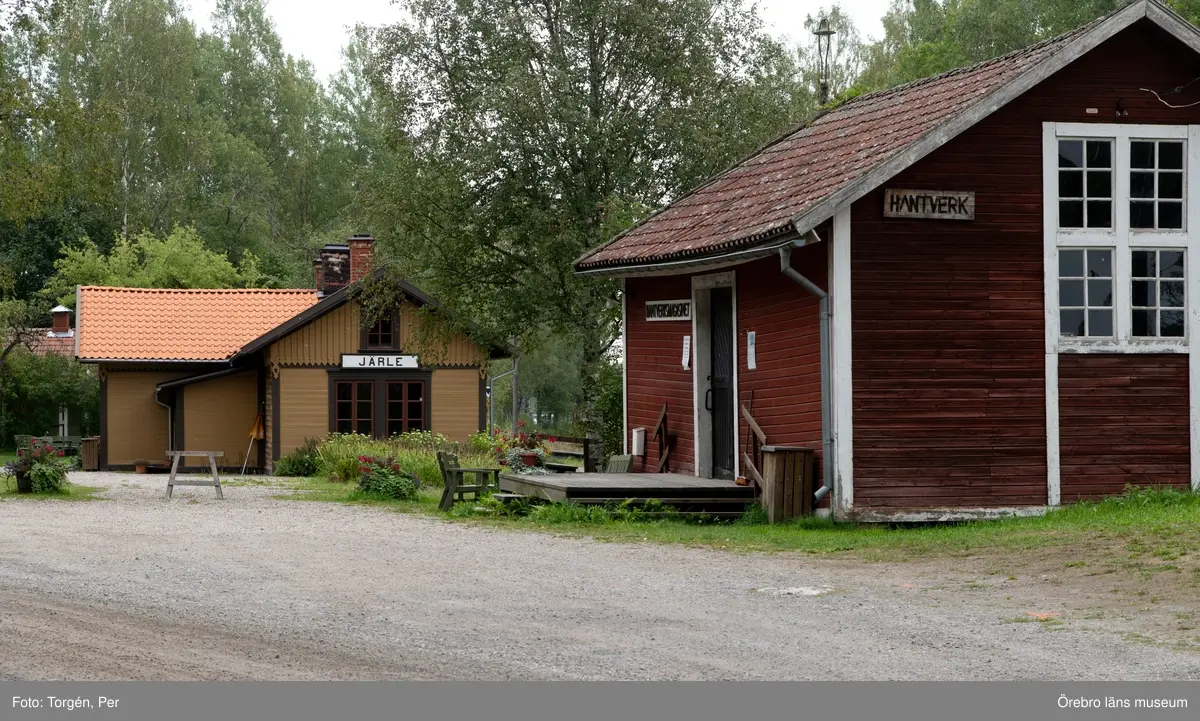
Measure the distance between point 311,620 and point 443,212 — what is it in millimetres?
20909

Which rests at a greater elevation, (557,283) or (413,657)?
(557,283)

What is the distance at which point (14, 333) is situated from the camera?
46.8 metres

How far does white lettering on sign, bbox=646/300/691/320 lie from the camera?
65.9 ft

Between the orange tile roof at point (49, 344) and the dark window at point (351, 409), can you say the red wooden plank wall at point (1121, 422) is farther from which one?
the orange tile roof at point (49, 344)

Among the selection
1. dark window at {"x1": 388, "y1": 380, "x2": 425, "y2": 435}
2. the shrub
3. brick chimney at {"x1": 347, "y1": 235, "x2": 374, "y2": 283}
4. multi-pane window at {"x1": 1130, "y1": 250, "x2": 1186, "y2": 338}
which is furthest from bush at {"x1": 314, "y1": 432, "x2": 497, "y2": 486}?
multi-pane window at {"x1": 1130, "y1": 250, "x2": 1186, "y2": 338}

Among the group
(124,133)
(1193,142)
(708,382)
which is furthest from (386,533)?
(124,133)

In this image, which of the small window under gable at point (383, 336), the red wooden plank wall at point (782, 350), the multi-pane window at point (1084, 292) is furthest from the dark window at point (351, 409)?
the multi-pane window at point (1084, 292)

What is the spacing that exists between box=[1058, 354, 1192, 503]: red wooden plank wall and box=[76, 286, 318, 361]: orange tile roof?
994 inches

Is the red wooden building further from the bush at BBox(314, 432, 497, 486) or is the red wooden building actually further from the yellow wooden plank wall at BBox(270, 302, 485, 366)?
the yellow wooden plank wall at BBox(270, 302, 485, 366)

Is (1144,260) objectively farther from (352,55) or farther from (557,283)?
(352,55)

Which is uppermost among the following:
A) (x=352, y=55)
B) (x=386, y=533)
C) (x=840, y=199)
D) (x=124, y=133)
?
(x=352, y=55)

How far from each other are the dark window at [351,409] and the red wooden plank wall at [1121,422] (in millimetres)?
22130

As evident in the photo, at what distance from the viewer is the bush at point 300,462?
34719 mm

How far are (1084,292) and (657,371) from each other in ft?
20.7
